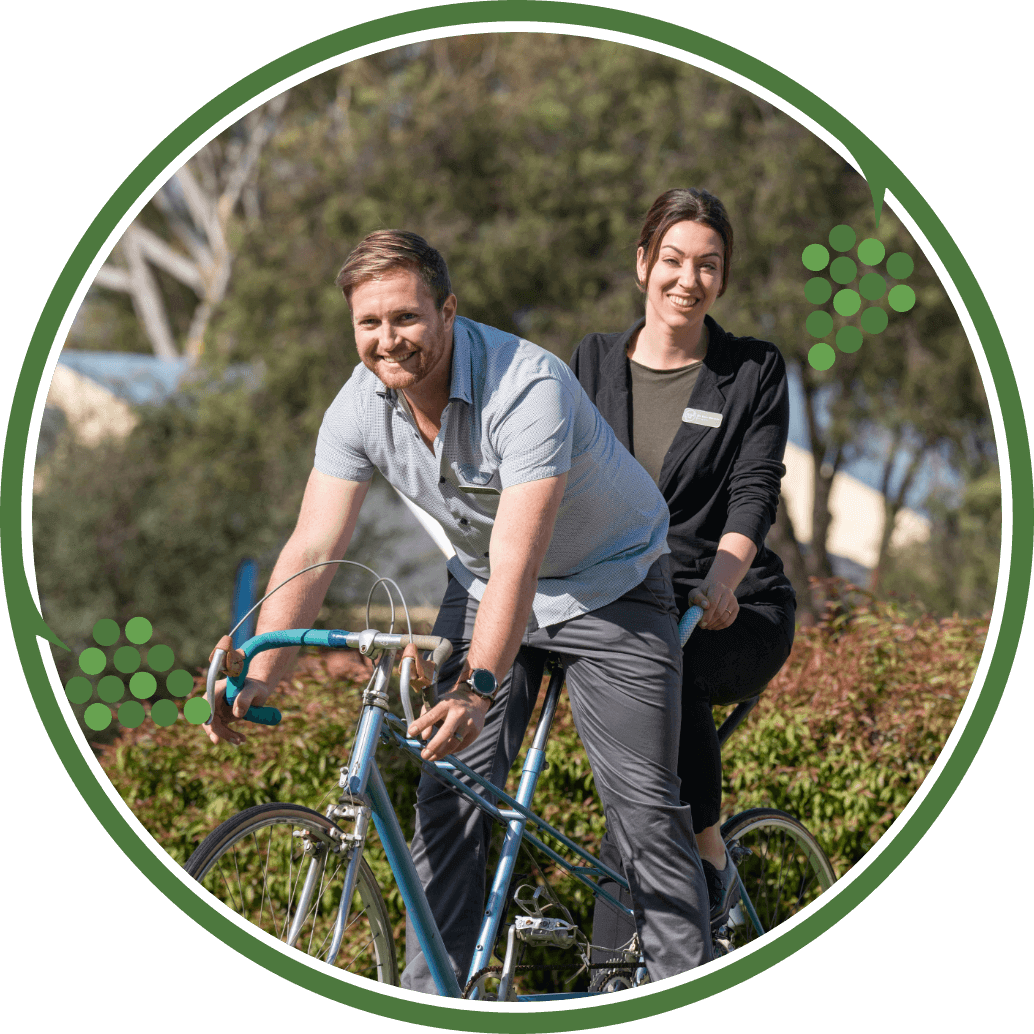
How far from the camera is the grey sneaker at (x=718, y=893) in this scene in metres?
3.51

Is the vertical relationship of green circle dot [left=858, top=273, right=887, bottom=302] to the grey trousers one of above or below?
above

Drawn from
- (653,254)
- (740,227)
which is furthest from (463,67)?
(653,254)

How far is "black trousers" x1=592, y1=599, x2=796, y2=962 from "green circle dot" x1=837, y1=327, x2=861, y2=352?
865 cm

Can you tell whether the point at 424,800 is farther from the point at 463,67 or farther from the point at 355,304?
the point at 463,67

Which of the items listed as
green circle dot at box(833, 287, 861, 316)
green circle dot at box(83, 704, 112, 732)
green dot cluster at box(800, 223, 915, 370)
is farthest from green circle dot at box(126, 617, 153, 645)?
green circle dot at box(833, 287, 861, 316)

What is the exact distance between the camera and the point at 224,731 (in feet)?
9.08

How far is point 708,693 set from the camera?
3.44 m

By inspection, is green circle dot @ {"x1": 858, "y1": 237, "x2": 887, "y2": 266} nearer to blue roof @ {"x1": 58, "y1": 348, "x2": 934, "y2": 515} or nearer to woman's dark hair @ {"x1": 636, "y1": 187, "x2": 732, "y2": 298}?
blue roof @ {"x1": 58, "y1": 348, "x2": 934, "y2": 515}

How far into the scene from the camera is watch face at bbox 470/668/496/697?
2.63 m

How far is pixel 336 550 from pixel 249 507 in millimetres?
9845

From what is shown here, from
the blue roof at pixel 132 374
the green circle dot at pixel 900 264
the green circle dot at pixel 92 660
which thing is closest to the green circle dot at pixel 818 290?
the green circle dot at pixel 900 264

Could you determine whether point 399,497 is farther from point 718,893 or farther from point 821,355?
point 718,893

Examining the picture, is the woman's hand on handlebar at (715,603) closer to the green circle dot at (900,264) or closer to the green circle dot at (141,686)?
the green circle dot at (141,686)

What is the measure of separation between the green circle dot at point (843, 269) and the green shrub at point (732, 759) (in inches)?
267
